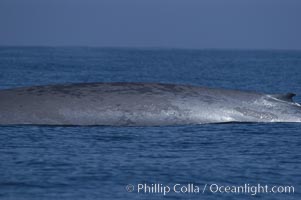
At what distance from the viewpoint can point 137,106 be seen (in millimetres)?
19625

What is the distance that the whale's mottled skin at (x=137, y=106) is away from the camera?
63.1 ft

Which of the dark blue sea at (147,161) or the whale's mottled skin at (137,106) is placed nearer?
the dark blue sea at (147,161)

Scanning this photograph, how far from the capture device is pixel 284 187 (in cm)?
1403

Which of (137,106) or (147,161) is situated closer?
(147,161)

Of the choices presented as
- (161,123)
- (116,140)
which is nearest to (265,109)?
(161,123)

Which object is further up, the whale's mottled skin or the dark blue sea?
the whale's mottled skin

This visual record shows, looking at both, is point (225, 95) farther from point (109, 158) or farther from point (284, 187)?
point (284, 187)

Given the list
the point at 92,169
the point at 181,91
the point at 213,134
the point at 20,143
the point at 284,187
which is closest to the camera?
the point at 284,187

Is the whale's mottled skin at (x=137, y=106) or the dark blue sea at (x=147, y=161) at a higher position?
the whale's mottled skin at (x=137, y=106)

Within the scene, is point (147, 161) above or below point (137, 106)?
below

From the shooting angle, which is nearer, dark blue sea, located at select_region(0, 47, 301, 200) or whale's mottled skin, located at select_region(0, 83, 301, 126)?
dark blue sea, located at select_region(0, 47, 301, 200)

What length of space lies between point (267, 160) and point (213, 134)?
9.64 feet

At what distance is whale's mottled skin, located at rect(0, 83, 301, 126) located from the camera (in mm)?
19219

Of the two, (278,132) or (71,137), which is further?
(278,132)
